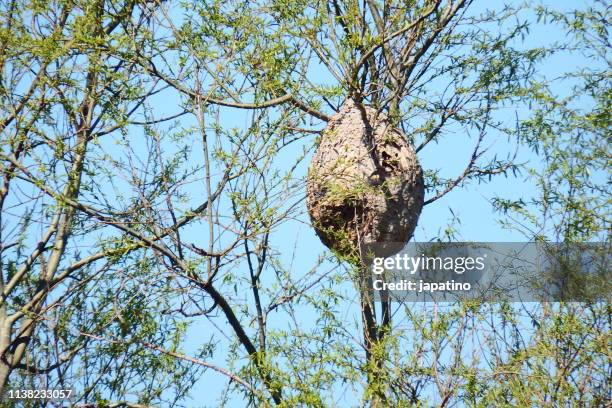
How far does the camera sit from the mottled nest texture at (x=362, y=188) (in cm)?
804

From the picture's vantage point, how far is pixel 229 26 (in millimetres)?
8945

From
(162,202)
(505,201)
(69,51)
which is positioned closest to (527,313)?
(505,201)

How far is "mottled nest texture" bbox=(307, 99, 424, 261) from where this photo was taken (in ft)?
26.4

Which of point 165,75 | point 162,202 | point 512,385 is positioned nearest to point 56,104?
point 165,75

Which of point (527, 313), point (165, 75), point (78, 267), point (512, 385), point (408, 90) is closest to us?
point (512, 385)

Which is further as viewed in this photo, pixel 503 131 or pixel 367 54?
pixel 503 131

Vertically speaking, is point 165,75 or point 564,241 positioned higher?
point 165,75

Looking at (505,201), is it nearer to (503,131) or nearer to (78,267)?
(503,131)

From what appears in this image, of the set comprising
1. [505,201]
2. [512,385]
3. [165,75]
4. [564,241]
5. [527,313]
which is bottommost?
[512,385]

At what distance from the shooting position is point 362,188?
7941 mm

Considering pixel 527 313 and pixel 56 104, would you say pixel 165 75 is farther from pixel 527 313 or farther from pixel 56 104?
pixel 527 313

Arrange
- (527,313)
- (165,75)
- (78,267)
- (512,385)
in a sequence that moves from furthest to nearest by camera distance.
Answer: (78,267), (165,75), (527,313), (512,385)

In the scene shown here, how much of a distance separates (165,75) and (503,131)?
2.79 metres

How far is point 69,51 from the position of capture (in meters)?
9.02
